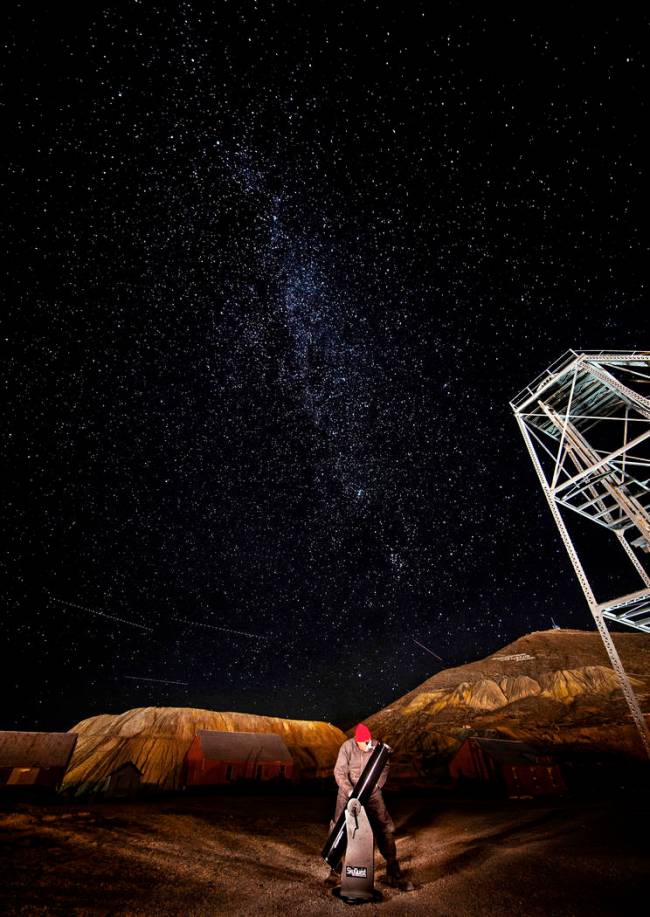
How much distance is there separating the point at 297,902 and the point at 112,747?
182ft

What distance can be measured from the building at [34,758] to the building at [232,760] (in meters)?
12.4

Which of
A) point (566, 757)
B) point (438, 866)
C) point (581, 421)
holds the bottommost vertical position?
point (566, 757)

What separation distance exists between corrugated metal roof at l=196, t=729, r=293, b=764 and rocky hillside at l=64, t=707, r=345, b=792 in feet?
15.1

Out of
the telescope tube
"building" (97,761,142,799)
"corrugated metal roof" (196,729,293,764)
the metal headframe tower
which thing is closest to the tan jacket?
the telescope tube

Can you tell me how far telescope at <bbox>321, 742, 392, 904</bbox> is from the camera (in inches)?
191

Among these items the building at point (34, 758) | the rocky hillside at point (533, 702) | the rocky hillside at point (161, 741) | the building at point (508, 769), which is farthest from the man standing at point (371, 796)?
the rocky hillside at point (533, 702)

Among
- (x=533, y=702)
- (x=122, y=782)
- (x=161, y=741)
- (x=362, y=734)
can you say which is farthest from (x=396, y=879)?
(x=533, y=702)

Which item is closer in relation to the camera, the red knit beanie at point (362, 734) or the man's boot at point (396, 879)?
the man's boot at point (396, 879)

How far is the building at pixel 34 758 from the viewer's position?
34631 millimetres

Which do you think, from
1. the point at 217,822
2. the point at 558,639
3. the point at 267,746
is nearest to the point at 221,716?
the point at 267,746

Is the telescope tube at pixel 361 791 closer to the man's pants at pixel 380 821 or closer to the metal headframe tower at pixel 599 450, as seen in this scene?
the man's pants at pixel 380 821

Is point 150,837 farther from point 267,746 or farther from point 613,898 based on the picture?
point 267,746

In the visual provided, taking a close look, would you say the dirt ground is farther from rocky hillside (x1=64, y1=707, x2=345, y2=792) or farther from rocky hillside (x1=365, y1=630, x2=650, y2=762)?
rocky hillside (x1=365, y1=630, x2=650, y2=762)

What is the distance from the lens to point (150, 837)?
345 inches
